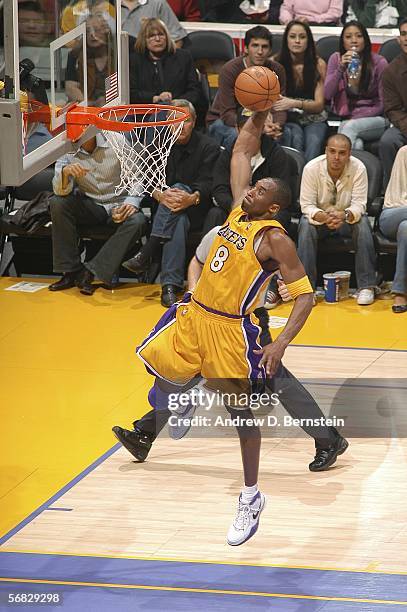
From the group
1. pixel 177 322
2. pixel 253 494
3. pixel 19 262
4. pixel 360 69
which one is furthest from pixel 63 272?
pixel 253 494

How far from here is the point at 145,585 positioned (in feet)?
18.9

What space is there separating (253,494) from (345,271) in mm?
5044

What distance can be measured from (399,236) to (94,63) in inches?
146

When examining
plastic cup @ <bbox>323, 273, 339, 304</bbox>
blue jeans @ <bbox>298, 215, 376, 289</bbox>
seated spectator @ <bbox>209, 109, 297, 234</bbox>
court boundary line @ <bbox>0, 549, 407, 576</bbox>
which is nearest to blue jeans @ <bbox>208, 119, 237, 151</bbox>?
seated spectator @ <bbox>209, 109, 297, 234</bbox>

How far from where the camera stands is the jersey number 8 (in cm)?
627

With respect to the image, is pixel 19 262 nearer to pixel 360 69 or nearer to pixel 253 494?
pixel 360 69

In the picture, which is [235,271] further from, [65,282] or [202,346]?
[65,282]

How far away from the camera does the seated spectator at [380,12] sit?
12.4 m

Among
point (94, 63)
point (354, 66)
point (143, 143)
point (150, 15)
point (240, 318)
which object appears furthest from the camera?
point (150, 15)

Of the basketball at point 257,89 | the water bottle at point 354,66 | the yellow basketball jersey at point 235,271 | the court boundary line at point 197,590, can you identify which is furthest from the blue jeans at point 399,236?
the court boundary line at point 197,590

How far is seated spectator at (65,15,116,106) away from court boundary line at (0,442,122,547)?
223 centimetres

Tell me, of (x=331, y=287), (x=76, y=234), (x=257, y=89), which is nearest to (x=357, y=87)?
(x=331, y=287)

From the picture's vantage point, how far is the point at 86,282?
35.4 feet

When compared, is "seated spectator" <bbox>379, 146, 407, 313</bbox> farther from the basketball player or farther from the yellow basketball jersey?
the yellow basketball jersey
